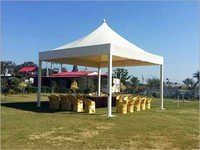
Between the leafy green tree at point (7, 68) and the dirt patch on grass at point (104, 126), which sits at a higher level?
the leafy green tree at point (7, 68)

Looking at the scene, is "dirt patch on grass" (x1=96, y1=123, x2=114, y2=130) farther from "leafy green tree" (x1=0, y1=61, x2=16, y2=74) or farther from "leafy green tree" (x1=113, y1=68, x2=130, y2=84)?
"leafy green tree" (x1=0, y1=61, x2=16, y2=74)

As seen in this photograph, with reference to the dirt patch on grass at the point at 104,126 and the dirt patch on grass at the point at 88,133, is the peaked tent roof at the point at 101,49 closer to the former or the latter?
the dirt patch on grass at the point at 104,126

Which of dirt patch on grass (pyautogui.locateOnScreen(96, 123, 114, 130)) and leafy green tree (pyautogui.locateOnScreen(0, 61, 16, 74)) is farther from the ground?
leafy green tree (pyautogui.locateOnScreen(0, 61, 16, 74))

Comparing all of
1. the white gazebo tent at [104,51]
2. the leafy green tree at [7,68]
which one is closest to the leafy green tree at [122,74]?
the leafy green tree at [7,68]

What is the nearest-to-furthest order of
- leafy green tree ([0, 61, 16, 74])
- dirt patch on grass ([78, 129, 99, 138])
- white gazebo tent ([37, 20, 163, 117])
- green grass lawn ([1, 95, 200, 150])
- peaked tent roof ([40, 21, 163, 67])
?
green grass lawn ([1, 95, 200, 150]) < dirt patch on grass ([78, 129, 99, 138]) < white gazebo tent ([37, 20, 163, 117]) < peaked tent roof ([40, 21, 163, 67]) < leafy green tree ([0, 61, 16, 74])

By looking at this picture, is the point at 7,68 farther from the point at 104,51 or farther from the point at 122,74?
the point at 104,51

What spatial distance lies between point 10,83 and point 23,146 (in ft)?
91.7

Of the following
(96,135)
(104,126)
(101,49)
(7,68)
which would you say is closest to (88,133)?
(96,135)

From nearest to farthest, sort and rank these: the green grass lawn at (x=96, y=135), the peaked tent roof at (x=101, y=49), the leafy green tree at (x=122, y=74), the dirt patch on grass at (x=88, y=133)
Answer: the green grass lawn at (x=96, y=135) < the dirt patch on grass at (x=88, y=133) < the peaked tent roof at (x=101, y=49) < the leafy green tree at (x=122, y=74)

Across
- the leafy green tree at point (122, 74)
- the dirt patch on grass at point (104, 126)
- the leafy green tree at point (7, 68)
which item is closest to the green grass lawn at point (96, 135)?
the dirt patch on grass at point (104, 126)

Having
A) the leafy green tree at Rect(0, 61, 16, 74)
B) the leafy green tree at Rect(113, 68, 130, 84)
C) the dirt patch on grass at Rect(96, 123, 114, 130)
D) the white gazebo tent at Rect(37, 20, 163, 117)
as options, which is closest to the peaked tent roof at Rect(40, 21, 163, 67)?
the white gazebo tent at Rect(37, 20, 163, 117)

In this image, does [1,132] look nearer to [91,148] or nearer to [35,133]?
[35,133]

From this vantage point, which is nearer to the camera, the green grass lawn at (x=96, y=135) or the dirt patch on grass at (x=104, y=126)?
the green grass lawn at (x=96, y=135)

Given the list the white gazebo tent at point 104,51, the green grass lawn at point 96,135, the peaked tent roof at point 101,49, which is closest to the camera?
the green grass lawn at point 96,135
